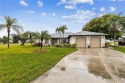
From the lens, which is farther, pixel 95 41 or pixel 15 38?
pixel 15 38

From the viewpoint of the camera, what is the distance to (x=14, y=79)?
185 inches

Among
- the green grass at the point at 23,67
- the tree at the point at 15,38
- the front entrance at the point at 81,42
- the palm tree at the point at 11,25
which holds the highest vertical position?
the palm tree at the point at 11,25

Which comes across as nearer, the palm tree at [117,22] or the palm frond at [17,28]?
the palm frond at [17,28]

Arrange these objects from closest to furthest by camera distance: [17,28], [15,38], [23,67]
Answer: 1. [23,67]
2. [17,28]
3. [15,38]

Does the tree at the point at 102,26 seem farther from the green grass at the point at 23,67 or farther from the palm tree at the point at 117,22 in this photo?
the green grass at the point at 23,67

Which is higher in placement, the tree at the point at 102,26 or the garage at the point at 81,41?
the tree at the point at 102,26

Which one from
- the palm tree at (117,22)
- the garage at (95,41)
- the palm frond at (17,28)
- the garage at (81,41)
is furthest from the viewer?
the palm tree at (117,22)

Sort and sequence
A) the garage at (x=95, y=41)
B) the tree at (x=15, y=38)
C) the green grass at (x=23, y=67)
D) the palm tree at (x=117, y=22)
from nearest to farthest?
the green grass at (x=23, y=67) → the garage at (x=95, y=41) → the palm tree at (x=117, y=22) → the tree at (x=15, y=38)

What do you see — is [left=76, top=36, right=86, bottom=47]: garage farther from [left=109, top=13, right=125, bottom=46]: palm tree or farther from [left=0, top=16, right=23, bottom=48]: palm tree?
[left=0, top=16, right=23, bottom=48]: palm tree

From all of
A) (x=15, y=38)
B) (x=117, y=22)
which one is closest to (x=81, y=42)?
(x=117, y=22)

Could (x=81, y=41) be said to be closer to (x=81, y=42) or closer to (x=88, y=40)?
(x=81, y=42)

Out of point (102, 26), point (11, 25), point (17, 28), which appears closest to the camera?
point (11, 25)

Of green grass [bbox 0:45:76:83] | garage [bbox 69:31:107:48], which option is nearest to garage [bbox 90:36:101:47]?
garage [bbox 69:31:107:48]

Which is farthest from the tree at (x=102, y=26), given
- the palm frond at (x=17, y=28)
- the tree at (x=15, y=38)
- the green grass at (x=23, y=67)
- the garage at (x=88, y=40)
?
the tree at (x=15, y=38)
